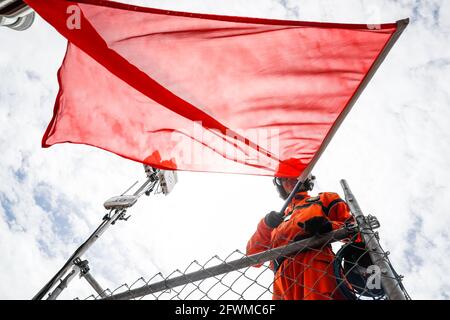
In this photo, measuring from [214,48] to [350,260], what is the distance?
73.8 inches

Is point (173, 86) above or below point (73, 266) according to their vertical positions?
above

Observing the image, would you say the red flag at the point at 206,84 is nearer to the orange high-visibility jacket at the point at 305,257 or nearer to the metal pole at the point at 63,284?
the orange high-visibility jacket at the point at 305,257

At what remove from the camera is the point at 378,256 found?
5.97ft

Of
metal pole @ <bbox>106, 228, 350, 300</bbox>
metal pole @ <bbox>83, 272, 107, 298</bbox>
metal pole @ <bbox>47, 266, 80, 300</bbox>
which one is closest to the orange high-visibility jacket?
metal pole @ <bbox>106, 228, 350, 300</bbox>

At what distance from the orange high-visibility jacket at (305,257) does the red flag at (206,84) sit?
0.56 meters

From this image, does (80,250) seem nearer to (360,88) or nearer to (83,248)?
(83,248)

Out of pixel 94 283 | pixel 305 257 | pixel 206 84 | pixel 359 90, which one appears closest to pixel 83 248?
pixel 94 283

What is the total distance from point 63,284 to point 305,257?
206 centimetres

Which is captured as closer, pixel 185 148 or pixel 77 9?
pixel 77 9

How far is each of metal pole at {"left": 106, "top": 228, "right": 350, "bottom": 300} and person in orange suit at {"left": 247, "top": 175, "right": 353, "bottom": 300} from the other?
106 millimetres
